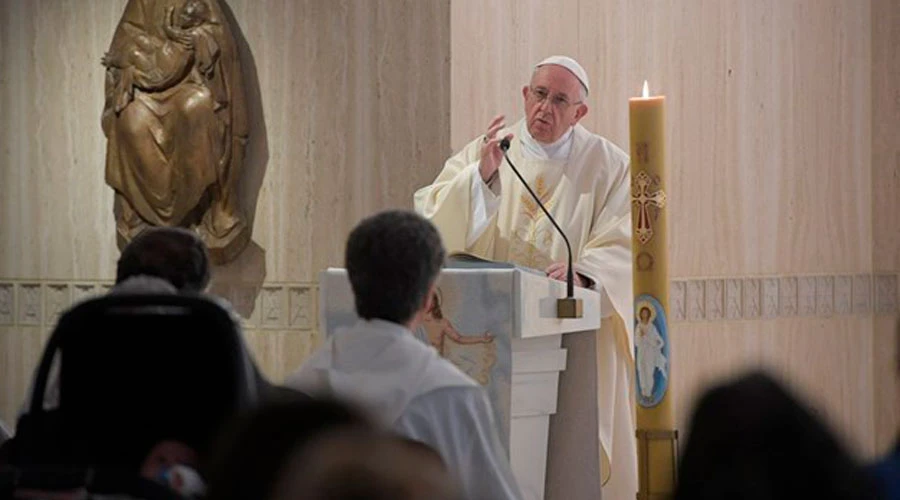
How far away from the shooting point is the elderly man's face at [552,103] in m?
7.79

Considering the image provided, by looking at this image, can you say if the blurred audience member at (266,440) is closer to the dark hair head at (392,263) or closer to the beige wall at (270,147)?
the dark hair head at (392,263)

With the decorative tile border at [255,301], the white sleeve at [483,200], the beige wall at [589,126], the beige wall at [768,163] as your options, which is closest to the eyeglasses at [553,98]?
the white sleeve at [483,200]

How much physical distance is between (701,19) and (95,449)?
711 centimetres

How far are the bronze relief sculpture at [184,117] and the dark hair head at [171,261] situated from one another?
5405 millimetres

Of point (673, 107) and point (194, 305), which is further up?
point (673, 107)

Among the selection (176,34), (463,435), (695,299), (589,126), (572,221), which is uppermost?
(176,34)

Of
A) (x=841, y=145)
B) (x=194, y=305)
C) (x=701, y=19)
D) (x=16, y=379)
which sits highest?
(x=701, y=19)

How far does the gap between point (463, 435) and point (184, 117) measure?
19.2ft

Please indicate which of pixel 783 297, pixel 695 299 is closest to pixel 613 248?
pixel 695 299

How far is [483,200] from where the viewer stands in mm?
7535

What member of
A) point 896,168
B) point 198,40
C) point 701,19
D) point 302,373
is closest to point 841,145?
point 896,168

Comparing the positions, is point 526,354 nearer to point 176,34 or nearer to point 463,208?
point 463,208

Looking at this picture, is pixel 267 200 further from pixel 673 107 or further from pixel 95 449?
pixel 95 449

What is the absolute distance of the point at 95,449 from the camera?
334 centimetres
